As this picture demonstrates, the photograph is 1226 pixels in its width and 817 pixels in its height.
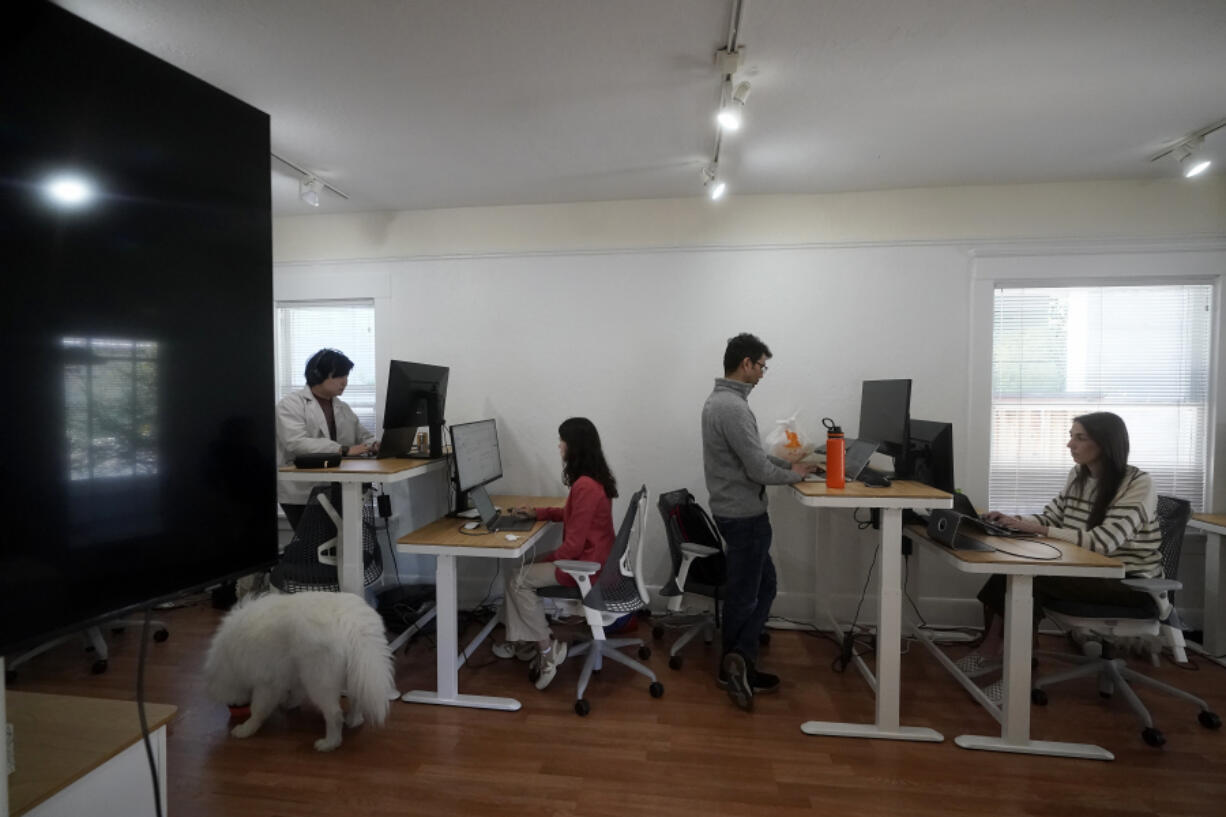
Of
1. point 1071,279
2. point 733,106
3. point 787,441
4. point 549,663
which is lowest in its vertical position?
point 549,663

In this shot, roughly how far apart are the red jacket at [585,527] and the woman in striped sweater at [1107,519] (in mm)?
1890

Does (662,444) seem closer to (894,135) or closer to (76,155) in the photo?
(894,135)

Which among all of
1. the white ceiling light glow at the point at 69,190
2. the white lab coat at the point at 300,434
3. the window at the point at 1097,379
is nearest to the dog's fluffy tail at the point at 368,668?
the white lab coat at the point at 300,434

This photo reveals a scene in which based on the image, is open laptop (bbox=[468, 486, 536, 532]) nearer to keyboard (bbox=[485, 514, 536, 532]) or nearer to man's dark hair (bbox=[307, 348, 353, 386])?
keyboard (bbox=[485, 514, 536, 532])

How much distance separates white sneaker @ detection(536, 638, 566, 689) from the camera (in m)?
2.69

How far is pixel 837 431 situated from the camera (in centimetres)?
256

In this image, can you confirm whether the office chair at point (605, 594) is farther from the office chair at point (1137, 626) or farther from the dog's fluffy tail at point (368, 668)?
the office chair at point (1137, 626)

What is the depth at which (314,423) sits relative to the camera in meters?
3.05

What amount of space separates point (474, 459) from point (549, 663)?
1133 millimetres

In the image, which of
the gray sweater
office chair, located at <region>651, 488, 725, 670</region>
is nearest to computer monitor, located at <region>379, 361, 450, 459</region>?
office chair, located at <region>651, 488, 725, 670</region>

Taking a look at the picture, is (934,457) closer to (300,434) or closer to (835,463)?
(835,463)

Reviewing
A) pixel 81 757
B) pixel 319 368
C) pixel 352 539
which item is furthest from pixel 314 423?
pixel 81 757

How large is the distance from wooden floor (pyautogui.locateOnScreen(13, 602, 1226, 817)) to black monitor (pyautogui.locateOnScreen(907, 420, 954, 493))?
1.06 meters

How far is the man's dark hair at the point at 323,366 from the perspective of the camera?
307cm
